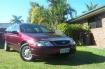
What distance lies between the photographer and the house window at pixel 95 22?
18938 mm

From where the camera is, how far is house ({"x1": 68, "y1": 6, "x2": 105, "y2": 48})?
1751 cm

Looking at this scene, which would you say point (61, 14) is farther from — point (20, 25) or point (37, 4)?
point (20, 25)

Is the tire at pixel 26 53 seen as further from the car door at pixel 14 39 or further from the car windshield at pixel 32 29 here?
the car windshield at pixel 32 29

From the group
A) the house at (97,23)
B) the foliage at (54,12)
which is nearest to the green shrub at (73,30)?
the house at (97,23)

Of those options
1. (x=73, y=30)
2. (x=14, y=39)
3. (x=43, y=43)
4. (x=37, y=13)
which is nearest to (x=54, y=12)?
(x=37, y=13)

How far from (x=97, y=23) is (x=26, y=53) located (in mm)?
10213

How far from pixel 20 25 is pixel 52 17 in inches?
897

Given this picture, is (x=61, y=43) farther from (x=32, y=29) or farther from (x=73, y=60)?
(x=32, y=29)

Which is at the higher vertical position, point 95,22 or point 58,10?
point 58,10

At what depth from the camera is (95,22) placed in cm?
1959

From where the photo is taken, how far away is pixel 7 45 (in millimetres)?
13359

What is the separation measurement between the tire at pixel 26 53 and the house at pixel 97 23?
790 cm

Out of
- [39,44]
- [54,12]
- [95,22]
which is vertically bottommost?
[39,44]

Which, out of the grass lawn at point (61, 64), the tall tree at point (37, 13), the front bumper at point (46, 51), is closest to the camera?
the grass lawn at point (61, 64)
